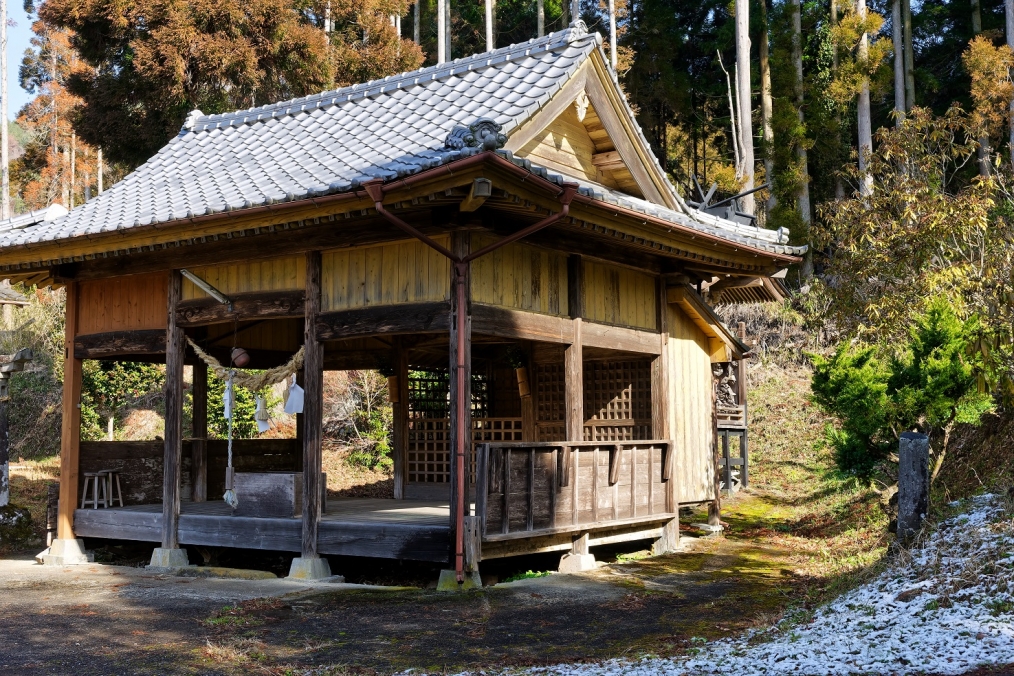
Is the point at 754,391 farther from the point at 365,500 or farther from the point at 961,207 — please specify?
the point at 365,500

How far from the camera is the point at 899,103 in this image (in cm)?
3228

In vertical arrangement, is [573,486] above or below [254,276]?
below

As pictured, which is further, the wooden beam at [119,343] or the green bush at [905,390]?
the wooden beam at [119,343]

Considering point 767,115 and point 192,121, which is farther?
point 767,115

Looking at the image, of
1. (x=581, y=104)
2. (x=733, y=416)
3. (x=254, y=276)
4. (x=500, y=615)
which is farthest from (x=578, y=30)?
(x=733, y=416)

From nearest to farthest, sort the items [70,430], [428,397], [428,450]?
[70,430] → [428,450] → [428,397]

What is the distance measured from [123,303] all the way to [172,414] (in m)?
1.69

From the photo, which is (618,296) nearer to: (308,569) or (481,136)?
(481,136)

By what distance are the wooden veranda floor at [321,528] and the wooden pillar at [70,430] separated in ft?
0.54

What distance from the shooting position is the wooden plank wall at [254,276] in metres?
10.5

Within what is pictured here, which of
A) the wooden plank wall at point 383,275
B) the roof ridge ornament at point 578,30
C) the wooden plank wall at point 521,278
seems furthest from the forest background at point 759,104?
the roof ridge ornament at point 578,30

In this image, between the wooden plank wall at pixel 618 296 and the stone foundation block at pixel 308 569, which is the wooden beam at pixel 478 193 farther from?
the stone foundation block at pixel 308 569

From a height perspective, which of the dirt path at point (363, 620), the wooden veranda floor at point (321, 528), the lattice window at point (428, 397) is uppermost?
the lattice window at point (428, 397)

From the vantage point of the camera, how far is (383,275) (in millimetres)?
9820
